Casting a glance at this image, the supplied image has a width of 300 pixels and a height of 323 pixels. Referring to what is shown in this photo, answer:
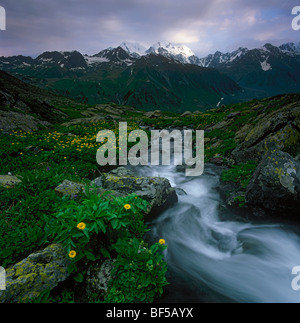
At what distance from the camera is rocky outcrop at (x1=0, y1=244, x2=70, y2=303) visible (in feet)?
8.81

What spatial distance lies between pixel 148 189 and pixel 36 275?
3556 millimetres

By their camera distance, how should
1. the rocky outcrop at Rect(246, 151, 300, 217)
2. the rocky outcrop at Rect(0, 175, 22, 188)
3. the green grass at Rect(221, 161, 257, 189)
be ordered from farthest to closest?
1. the green grass at Rect(221, 161, 257, 189)
2. the rocky outcrop at Rect(246, 151, 300, 217)
3. the rocky outcrop at Rect(0, 175, 22, 188)

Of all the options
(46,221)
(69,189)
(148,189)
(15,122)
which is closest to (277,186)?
(148,189)

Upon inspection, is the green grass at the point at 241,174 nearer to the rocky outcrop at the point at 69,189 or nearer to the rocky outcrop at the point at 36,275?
the rocky outcrop at the point at 69,189

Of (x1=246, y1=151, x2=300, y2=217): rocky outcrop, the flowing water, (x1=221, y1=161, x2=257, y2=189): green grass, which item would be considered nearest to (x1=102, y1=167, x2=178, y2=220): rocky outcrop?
the flowing water

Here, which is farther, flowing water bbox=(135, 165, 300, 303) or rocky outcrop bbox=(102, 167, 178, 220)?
rocky outcrop bbox=(102, 167, 178, 220)

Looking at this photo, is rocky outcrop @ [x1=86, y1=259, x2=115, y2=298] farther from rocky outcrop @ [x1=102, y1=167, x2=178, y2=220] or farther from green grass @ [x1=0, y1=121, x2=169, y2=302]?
rocky outcrop @ [x1=102, y1=167, x2=178, y2=220]

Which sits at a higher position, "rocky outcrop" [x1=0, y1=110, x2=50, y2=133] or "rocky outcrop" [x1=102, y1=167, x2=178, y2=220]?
"rocky outcrop" [x1=0, y1=110, x2=50, y2=133]

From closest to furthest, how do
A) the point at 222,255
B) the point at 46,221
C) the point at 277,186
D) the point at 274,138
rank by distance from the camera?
the point at 46,221, the point at 222,255, the point at 277,186, the point at 274,138

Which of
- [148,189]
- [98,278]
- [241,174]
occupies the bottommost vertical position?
[98,278]

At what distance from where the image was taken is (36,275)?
2881 millimetres

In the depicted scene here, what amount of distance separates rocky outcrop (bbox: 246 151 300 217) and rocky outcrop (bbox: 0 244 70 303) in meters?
5.60

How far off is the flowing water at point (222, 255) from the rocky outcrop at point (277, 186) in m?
0.54

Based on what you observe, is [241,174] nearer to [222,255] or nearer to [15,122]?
[222,255]
